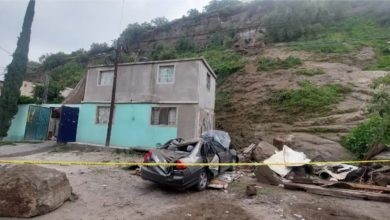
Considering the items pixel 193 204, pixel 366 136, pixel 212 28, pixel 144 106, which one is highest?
pixel 212 28

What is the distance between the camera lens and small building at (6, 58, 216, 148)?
1415cm

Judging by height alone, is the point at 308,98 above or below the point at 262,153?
above

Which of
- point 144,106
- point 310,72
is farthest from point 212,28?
point 144,106

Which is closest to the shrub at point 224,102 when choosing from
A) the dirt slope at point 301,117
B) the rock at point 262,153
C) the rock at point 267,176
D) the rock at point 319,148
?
the dirt slope at point 301,117

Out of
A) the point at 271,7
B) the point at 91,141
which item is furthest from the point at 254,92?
the point at 271,7

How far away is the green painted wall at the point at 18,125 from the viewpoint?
1912 centimetres

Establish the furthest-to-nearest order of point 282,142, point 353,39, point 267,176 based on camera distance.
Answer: point 353,39, point 282,142, point 267,176

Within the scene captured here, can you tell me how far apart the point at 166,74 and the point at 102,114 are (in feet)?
15.0

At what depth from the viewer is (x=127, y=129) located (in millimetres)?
15195

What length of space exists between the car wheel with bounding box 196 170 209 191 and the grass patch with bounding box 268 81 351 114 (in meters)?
11.7

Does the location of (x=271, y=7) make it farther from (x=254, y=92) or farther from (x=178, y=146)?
(x=178, y=146)

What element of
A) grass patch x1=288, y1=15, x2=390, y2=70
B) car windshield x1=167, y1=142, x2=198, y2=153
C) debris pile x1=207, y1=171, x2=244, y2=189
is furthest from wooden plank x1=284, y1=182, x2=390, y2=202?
grass patch x1=288, y1=15, x2=390, y2=70

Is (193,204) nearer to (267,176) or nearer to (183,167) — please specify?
(183,167)

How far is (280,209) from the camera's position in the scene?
6.32 m
